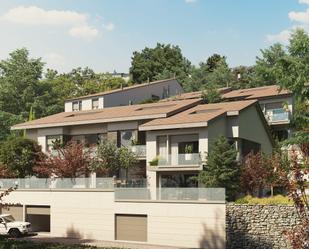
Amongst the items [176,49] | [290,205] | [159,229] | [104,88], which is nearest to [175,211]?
[159,229]

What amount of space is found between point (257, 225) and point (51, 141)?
965 inches

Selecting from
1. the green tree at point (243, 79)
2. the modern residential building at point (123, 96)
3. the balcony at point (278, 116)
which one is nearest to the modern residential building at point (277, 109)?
the balcony at point (278, 116)

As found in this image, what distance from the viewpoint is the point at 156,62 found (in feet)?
306

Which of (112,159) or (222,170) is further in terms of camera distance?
(112,159)

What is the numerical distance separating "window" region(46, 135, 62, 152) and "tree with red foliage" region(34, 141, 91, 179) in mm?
3749

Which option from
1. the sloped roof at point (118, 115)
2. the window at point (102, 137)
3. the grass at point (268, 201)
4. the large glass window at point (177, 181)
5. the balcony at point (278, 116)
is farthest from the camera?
the balcony at point (278, 116)

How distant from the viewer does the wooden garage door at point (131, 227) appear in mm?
36594

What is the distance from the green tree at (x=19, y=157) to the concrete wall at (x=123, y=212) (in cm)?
318

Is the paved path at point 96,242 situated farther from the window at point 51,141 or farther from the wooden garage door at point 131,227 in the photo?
the window at point 51,141

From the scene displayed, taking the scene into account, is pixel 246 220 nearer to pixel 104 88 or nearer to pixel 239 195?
pixel 239 195

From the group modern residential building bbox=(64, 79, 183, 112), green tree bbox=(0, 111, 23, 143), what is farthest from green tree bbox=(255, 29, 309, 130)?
green tree bbox=(0, 111, 23, 143)

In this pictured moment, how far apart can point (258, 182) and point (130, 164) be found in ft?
34.6

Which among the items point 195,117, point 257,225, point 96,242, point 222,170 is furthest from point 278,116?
point 96,242

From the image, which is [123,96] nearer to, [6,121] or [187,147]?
[6,121]
